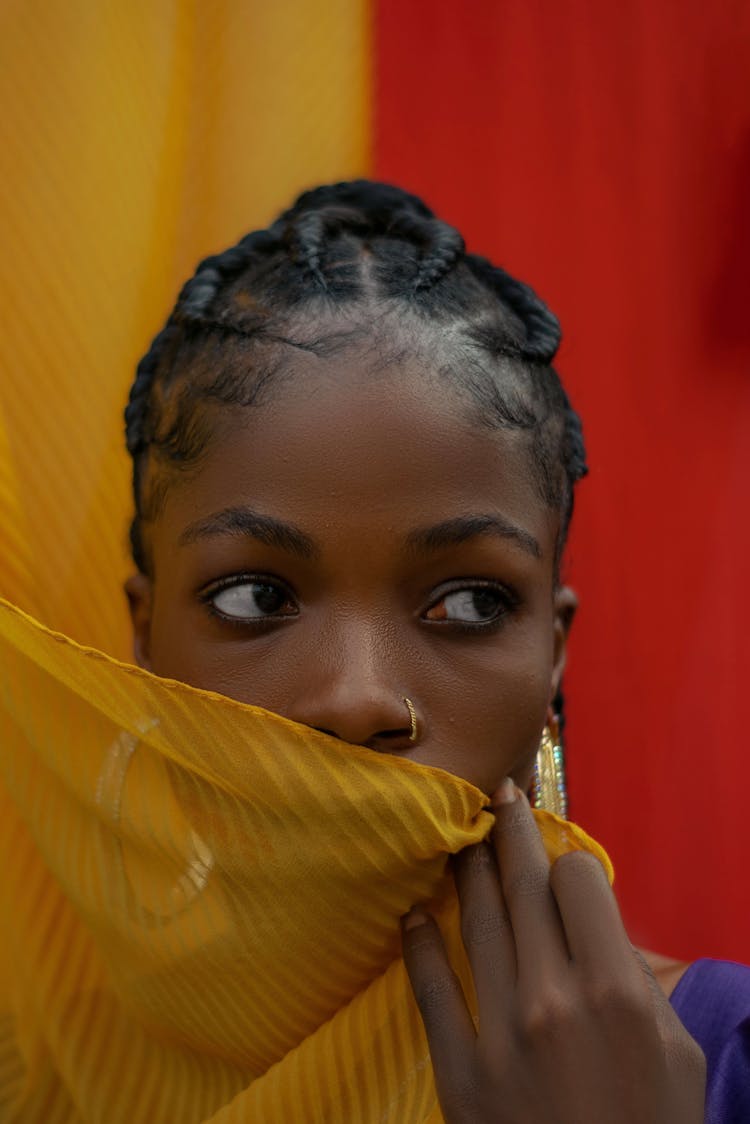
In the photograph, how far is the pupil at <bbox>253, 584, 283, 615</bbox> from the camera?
96 centimetres

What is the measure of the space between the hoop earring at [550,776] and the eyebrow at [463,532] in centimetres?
25

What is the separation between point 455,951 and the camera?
2.94ft

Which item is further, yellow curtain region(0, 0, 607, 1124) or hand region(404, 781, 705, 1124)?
yellow curtain region(0, 0, 607, 1124)

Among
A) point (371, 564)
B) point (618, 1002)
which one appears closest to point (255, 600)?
point (371, 564)

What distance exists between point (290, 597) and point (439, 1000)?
13.9 inches

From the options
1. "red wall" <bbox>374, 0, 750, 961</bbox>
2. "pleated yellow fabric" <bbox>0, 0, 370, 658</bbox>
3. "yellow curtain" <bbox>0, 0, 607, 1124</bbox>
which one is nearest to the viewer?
"yellow curtain" <bbox>0, 0, 607, 1124</bbox>

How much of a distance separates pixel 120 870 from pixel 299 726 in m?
0.26

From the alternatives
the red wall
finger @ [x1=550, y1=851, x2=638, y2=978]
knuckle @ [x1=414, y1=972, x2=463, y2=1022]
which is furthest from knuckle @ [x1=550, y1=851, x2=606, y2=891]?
the red wall

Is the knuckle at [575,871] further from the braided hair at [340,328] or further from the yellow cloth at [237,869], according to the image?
the braided hair at [340,328]

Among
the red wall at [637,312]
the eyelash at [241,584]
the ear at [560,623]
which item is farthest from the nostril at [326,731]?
the red wall at [637,312]

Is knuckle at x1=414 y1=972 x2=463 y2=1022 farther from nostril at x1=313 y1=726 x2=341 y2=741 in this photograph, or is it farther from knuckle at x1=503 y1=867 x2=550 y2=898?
nostril at x1=313 y1=726 x2=341 y2=741

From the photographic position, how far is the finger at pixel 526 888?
2.66ft

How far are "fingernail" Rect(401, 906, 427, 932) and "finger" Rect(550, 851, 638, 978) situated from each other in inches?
4.8

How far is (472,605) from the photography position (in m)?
0.99
